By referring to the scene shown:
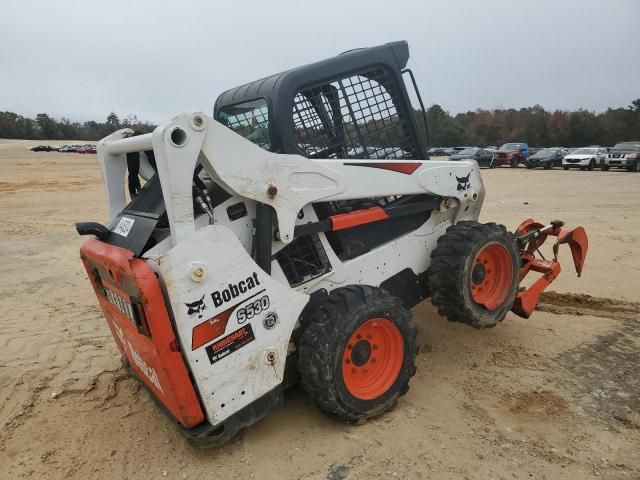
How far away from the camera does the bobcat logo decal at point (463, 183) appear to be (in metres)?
3.84

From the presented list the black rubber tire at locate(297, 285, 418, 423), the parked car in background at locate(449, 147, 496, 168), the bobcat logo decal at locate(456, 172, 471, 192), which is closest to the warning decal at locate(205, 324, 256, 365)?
the black rubber tire at locate(297, 285, 418, 423)

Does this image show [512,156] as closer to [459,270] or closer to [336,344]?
[459,270]

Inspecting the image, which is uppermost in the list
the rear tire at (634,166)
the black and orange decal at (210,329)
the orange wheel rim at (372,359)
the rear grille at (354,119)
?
the rear grille at (354,119)

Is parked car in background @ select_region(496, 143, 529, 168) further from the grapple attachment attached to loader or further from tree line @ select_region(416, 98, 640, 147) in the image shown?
the grapple attachment attached to loader

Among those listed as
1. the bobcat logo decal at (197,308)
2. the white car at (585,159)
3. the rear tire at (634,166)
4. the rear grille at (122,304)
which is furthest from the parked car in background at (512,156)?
the bobcat logo decal at (197,308)

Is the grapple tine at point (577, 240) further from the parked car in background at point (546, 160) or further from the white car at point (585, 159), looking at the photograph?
the parked car in background at point (546, 160)

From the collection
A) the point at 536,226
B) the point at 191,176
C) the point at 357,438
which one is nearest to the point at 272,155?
the point at 191,176

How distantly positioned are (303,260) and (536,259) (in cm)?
240

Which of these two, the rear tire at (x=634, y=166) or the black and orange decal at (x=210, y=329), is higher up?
the black and orange decal at (x=210, y=329)

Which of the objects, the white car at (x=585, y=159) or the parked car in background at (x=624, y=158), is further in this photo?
the white car at (x=585, y=159)

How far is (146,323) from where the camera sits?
2.56 metres

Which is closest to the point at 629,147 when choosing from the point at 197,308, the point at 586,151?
the point at 586,151

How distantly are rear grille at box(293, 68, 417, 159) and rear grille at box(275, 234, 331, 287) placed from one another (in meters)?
0.63

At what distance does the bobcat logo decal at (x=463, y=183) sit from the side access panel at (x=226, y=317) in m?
1.66
